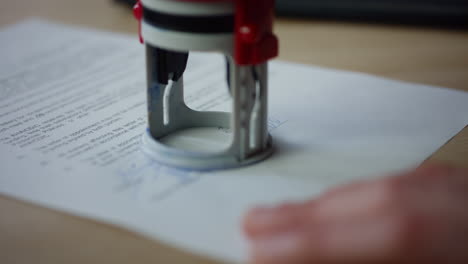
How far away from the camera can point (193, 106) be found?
0.75 meters

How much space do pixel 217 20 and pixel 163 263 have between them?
186 mm

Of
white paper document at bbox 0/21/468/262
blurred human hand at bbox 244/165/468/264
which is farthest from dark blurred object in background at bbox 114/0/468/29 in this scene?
blurred human hand at bbox 244/165/468/264

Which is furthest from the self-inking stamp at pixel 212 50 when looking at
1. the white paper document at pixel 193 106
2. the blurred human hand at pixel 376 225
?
the blurred human hand at pixel 376 225

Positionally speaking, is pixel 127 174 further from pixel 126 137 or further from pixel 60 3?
pixel 60 3

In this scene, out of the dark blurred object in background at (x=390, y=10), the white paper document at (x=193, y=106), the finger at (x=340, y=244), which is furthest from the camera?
the dark blurred object in background at (x=390, y=10)

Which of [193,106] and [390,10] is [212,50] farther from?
[390,10]

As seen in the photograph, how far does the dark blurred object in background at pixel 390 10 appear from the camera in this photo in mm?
967

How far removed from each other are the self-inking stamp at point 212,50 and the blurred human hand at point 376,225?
0.13m

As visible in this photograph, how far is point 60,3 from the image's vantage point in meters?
1.18

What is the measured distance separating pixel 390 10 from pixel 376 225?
62 cm

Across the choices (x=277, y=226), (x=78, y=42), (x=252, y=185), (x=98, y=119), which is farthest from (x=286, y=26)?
(x=277, y=226)

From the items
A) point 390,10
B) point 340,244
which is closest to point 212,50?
point 340,244

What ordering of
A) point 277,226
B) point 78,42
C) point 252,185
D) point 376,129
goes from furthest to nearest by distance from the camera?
point 78,42 → point 376,129 → point 252,185 → point 277,226

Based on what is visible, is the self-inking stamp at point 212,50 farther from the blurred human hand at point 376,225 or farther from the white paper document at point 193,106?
the blurred human hand at point 376,225
